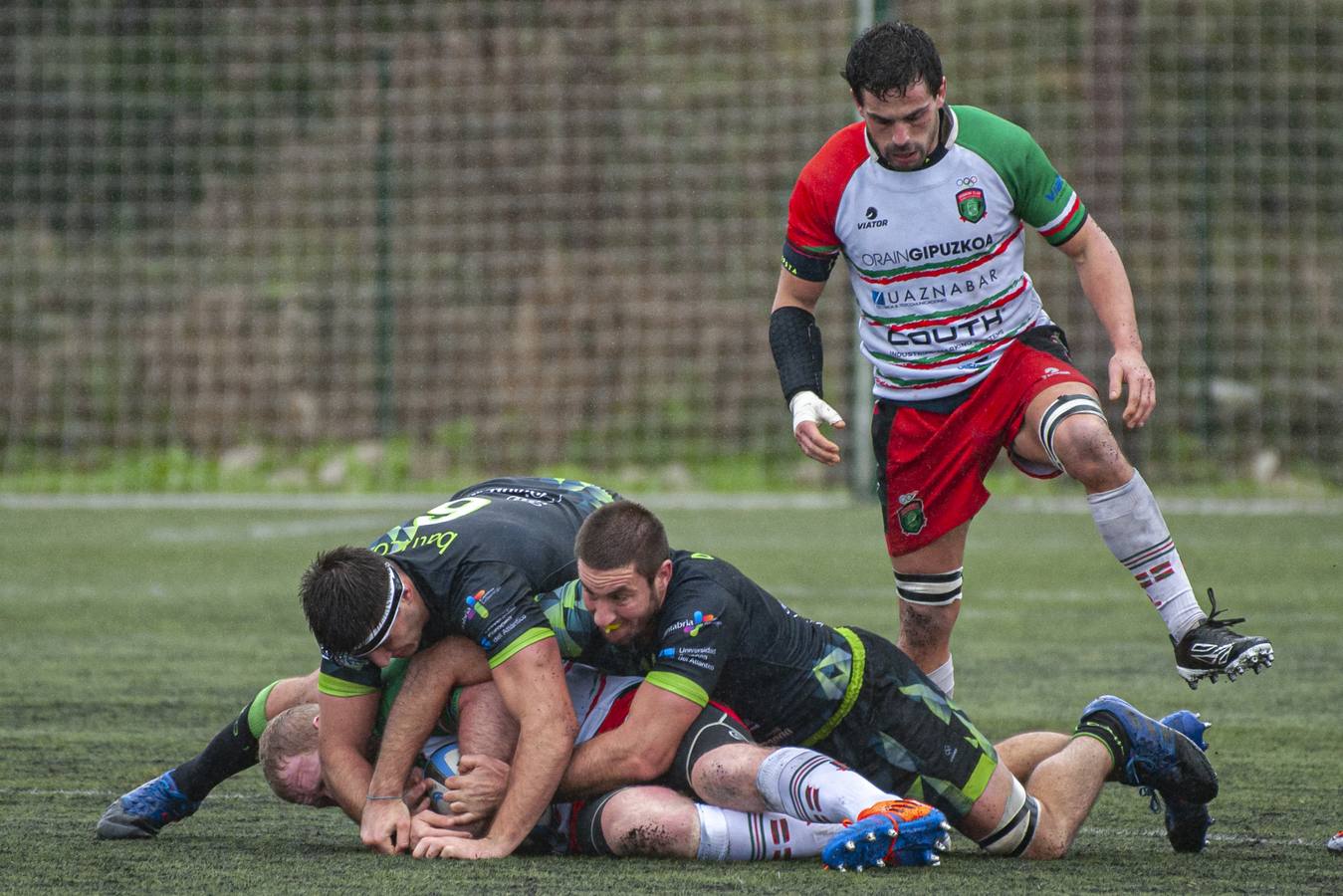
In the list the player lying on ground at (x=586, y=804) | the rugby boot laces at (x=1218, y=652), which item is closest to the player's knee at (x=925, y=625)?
the rugby boot laces at (x=1218, y=652)

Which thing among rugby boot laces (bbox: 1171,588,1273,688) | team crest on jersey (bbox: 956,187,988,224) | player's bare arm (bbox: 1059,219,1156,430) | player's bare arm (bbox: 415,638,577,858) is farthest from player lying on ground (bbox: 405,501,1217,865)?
team crest on jersey (bbox: 956,187,988,224)

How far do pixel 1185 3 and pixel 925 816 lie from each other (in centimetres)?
1505

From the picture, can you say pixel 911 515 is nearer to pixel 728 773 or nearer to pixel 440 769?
pixel 728 773

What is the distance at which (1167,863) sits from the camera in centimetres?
399

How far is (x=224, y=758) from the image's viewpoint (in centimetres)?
446

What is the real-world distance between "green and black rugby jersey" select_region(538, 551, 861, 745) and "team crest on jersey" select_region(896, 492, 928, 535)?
981 millimetres

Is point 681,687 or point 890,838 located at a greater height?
point 681,687

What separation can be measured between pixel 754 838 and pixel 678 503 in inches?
382

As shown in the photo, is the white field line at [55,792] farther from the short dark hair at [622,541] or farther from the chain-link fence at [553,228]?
the chain-link fence at [553,228]

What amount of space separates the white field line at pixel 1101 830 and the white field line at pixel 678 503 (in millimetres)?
7977

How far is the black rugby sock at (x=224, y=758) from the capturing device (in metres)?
4.41

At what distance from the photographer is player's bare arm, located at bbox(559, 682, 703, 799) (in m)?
4.04

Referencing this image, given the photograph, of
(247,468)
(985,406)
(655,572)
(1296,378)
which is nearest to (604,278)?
(247,468)

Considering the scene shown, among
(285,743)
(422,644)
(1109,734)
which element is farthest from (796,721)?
(285,743)
